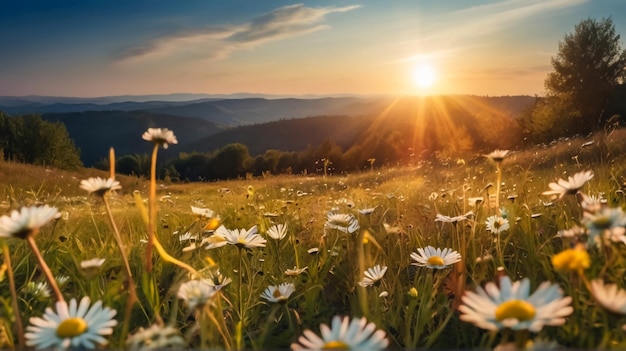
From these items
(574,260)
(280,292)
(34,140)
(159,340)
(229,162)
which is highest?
(574,260)

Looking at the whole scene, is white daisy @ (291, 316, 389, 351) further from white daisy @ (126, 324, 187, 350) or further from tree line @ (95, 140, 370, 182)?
tree line @ (95, 140, 370, 182)

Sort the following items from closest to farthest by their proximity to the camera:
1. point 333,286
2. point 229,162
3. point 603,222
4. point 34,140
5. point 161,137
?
point 603,222, point 161,137, point 333,286, point 34,140, point 229,162

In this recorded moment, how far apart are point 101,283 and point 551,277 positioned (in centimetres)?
176

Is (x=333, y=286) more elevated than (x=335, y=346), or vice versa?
(x=335, y=346)

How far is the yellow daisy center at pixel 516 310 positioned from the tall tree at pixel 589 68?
4134 centimetres

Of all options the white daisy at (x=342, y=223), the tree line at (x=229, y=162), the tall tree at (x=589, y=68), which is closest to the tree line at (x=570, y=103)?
the tall tree at (x=589, y=68)

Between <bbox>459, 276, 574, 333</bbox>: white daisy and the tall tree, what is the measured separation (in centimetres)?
4131

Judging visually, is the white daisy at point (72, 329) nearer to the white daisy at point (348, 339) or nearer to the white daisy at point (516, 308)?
the white daisy at point (348, 339)

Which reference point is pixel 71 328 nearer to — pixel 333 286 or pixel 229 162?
pixel 333 286

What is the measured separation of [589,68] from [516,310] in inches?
1682

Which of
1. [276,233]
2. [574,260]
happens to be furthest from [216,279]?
[574,260]

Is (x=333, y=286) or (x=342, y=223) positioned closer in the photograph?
(x=342, y=223)

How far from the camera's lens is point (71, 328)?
→ 1.09 m

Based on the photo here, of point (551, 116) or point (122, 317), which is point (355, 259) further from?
point (551, 116)
